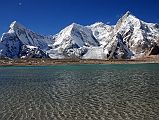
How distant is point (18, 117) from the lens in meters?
30.8

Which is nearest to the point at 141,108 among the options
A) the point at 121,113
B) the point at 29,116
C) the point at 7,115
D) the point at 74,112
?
the point at 121,113

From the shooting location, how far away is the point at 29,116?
30953 millimetres

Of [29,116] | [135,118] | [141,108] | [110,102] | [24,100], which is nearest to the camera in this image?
[135,118]

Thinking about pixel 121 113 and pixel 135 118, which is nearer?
pixel 135 118

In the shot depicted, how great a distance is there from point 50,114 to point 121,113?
6799 millimetres

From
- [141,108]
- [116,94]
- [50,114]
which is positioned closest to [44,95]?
[116,94]

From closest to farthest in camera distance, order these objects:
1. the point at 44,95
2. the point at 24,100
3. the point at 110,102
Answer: the point at 110,102 → the point at 24,100 → the point at 44,95

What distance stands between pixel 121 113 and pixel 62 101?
10.2 m

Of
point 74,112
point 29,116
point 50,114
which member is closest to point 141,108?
point 74,112

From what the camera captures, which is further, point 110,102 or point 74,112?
point 110,102

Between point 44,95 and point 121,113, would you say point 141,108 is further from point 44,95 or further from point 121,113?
point 44,95

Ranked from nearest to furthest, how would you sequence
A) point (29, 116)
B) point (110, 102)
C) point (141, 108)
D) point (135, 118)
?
point (135, 118)
point (29, 116)
point (141, 108)
point (110, 102)

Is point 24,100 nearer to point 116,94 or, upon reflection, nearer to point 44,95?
point 44,95

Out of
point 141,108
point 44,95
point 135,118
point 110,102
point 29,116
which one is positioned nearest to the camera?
point 135,118
